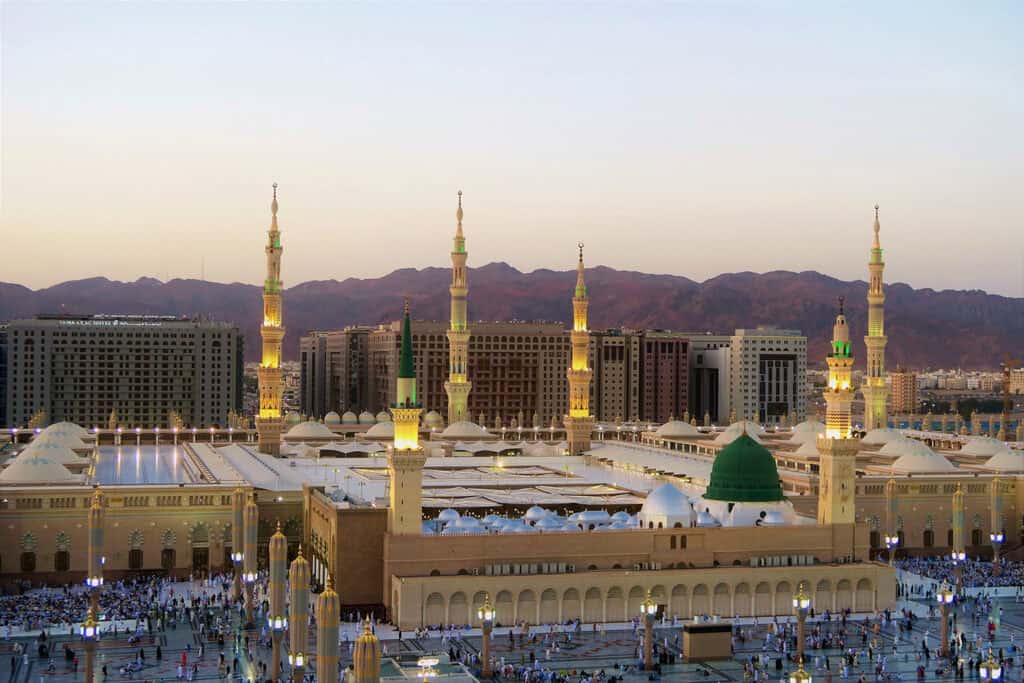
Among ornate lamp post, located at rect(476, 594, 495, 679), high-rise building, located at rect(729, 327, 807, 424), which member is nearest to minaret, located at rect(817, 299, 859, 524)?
ornate lamp post, located at rect(476, 594, 495, 679)

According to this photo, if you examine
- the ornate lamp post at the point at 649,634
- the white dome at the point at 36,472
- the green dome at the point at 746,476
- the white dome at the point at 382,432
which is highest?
the green dome at the point at 746,476

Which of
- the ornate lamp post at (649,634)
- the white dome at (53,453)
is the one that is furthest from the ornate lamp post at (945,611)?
the white dome at (53,453)

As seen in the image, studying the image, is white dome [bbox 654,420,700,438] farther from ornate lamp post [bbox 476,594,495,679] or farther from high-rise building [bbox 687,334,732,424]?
high-rise building [bbox 687,334,732,424]

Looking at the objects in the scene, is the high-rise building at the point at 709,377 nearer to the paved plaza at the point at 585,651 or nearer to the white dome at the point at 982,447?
the white dome at the point at 982,447

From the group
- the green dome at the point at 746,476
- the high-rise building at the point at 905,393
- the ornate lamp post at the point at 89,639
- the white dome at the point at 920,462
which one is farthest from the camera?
the high-rise building at the point at 905,393

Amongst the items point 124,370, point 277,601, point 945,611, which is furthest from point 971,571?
point 124,370

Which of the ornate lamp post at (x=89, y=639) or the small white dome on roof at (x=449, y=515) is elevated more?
the small white dome on roof at (x=449, y=515)

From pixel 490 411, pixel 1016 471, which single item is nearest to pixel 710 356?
pixel 490 411
